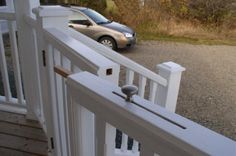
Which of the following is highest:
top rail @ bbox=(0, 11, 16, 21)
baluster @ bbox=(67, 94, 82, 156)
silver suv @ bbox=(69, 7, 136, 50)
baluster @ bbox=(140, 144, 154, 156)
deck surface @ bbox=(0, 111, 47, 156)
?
top rail @ bbox=(0, 11, 16, 21)

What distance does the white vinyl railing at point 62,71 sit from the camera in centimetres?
89

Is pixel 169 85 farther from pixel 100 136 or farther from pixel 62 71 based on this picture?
pixel 100 136

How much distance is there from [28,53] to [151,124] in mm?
1689

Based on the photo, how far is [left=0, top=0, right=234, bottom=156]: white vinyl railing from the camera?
0.89 m

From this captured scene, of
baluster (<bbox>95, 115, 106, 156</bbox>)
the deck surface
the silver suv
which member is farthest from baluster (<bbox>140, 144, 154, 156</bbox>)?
the silver suv

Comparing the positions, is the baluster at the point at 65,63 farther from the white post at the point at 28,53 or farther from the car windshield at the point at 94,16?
the car windshield at the point at 94,16

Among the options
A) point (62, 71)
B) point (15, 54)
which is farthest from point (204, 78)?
point (62, 71)

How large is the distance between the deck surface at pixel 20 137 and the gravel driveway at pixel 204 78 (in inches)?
103

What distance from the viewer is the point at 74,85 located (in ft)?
2.54

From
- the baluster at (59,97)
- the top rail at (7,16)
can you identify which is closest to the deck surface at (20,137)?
the baluster at (59,97)

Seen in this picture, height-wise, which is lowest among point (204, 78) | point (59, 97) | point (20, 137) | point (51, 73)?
point (204, 78)

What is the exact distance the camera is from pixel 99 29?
24.7ft

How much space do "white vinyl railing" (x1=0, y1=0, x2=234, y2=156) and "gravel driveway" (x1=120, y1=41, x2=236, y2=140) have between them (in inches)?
87.9

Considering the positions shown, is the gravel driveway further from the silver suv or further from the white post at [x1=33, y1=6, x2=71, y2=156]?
the white post at [x1=33, y1=6, x2=71, y2=156]
